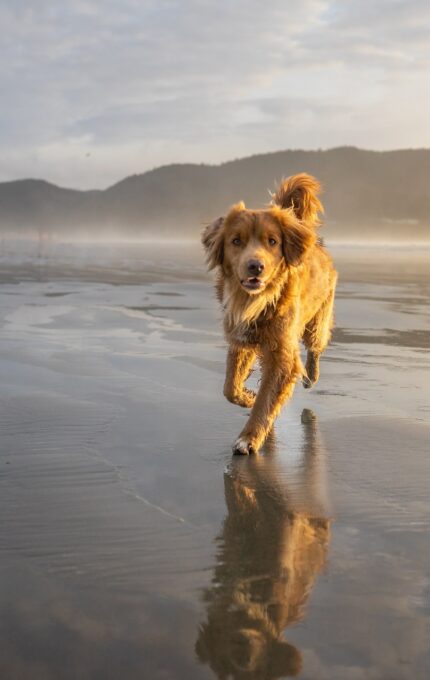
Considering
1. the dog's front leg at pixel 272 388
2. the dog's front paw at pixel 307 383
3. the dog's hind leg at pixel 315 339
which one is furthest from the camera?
the dog's hind leg at pixel 315 339

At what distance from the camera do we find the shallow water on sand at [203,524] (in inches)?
80.9

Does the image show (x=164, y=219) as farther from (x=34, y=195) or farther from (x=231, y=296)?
(x=231, y=296)

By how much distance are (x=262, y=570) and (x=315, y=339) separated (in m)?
3.72

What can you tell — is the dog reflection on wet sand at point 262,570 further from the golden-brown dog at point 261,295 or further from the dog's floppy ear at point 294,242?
the dog's floppy ear at point 294,242

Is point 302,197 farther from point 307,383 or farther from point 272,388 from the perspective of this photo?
point 272,388

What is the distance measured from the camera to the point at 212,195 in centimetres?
12138

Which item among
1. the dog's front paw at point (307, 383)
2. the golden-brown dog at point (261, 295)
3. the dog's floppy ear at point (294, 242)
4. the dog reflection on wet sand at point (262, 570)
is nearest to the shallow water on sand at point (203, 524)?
the dog reflection on wet sand at point (262, 570)

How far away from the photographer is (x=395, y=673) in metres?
1.95

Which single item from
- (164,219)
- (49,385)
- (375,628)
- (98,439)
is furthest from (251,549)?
(164,219)

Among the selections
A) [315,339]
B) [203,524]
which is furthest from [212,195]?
[203,524]

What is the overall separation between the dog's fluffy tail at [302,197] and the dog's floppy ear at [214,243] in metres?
0.79

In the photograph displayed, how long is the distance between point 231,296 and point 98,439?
125 centimetres

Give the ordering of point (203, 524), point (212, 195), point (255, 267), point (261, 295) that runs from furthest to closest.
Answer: point (212, 195), point (261, 295), point (255, 267), point (203, 524)

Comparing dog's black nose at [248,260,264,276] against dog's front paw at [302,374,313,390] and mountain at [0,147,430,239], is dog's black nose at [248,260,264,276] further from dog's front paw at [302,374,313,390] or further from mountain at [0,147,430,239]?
mountain at [0,147,430,239]
